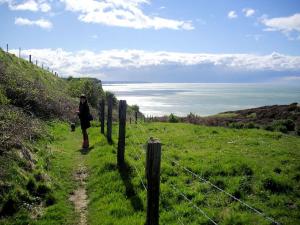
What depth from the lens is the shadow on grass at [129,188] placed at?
9.85 meters

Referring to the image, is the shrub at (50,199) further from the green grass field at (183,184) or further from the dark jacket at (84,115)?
the dark jacket at (84,115)

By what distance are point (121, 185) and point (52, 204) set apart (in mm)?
2337

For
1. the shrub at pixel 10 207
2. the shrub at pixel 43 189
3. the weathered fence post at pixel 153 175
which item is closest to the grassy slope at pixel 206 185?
the shrub at pixel 43 189

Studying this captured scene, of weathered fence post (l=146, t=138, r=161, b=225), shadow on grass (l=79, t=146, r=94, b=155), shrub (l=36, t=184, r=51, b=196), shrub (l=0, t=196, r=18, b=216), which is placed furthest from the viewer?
shadow on grass (l=79, t=146, r=94, b=155)

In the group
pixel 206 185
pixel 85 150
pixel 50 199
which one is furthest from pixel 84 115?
pixel 206 185

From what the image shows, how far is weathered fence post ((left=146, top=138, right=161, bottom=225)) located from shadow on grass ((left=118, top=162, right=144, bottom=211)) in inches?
95.2

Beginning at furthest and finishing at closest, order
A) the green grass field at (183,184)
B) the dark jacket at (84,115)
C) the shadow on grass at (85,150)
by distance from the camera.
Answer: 1. the dark jacket at (84,115)
2. the shadow on grass at (85,150)
3. the green grass field at (183,184)

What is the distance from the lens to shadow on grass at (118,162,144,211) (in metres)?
9.85

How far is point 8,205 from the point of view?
9.23 m

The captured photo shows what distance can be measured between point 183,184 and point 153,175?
4947 millimetres

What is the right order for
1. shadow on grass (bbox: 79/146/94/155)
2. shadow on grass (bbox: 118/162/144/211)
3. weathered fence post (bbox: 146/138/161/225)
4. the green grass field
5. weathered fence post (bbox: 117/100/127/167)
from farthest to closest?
1. shadow on grass (bbox: 79/146/94/155)
2. weathered fence post (bbox: 117/100/127/167)
3. shadow on grass (bbox: 118/162/144/211)
4. the green grass field
5. weathered fence post (bbox: 146/138/161/225)

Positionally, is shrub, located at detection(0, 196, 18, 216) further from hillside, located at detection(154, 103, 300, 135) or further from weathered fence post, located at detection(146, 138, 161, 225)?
hillside, located at detection(154, 103, 300, 135)

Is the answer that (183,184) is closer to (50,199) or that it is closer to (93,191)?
(93,191)

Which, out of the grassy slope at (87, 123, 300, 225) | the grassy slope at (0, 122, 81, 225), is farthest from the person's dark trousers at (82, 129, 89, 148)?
the grassy slope at (87, 123, 300, 225)
